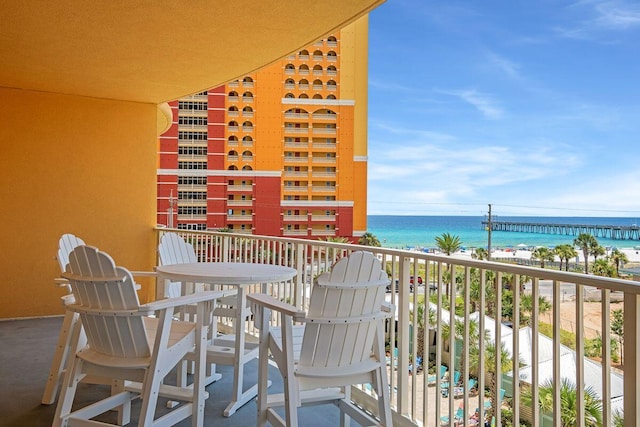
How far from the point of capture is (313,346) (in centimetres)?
227

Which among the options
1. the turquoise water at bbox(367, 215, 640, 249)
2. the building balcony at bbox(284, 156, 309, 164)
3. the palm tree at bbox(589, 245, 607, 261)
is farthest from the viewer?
the turquoise water at bbox(367, 215, 640, 249)

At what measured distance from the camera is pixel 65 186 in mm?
6035

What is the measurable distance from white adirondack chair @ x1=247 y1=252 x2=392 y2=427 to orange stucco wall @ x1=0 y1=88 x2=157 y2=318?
14.9 feet

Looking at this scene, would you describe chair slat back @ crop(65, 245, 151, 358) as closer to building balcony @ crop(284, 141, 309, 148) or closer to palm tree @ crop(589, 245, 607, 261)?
building balcony @ crop(284, 141, 309, 148)

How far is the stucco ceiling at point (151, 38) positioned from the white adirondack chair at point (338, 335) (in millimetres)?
2155

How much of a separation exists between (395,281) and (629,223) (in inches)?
2044

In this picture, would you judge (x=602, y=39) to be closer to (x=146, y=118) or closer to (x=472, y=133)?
(x=472, y=133)

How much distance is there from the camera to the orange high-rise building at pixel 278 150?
37750 millimetres

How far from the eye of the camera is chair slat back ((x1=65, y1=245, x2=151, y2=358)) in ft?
7.48

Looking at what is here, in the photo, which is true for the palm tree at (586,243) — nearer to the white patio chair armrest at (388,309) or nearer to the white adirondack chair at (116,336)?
the white patio chair armrest at (388,309)

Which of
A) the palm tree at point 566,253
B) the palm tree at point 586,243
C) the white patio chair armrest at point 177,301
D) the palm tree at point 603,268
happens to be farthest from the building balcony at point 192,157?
the white patio chair armrest at point 177,301

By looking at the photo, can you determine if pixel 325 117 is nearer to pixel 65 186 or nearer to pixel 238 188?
pixel 238 188

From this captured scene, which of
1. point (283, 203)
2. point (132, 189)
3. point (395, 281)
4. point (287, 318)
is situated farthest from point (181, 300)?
point (283, 203)

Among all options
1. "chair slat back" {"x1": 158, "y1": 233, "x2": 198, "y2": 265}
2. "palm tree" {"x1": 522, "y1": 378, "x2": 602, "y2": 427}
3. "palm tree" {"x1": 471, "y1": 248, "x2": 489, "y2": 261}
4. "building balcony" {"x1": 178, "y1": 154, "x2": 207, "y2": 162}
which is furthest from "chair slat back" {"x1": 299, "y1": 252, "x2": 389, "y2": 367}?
"palm tree" {"x1": 471, "y1": 248, "x2": 489, "y2": 261}
